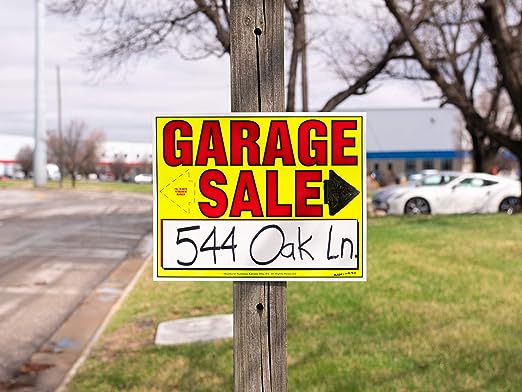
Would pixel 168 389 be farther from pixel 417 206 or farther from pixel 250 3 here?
pixel 417 206

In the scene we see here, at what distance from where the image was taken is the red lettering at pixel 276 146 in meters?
2.93

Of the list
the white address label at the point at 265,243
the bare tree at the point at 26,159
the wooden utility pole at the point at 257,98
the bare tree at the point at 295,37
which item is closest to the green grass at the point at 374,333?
the wooden utility pole at the point at 257,98

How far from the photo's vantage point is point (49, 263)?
16094 millimetres

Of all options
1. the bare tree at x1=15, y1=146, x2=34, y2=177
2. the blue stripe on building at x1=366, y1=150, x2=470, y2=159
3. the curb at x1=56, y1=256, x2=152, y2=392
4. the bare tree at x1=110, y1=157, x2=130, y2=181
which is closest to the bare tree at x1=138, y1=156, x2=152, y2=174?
the bare tree at x1=110, y1=157, x2=130, y2=181

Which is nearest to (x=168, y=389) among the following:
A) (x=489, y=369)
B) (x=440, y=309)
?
(x=489, y=369)

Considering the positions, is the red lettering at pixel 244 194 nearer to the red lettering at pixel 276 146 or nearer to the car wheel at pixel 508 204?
the red lettering at pixel 276 146

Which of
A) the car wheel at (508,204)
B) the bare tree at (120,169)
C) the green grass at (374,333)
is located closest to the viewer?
the green grass at (374,333)

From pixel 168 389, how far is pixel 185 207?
378 centimetres

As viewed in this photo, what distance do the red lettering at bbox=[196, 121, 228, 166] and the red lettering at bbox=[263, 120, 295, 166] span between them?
0.53ft

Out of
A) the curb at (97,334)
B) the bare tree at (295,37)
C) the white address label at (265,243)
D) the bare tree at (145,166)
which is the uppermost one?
the bare tree at (295,37)

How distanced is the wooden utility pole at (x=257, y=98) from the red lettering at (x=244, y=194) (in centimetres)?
26

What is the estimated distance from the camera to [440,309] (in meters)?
8.34

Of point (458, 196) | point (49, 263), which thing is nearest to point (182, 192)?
point (49, 263)

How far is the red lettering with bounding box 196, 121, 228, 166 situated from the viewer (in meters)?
2.92
